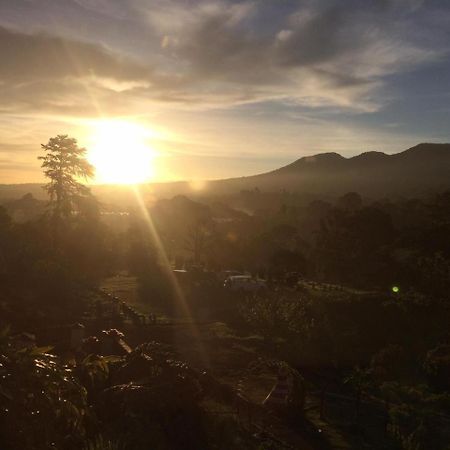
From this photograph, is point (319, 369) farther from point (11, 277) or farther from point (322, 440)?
point (11, 277)

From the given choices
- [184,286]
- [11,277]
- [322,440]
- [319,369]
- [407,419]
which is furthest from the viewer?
[184,286]

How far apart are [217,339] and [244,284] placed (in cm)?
996

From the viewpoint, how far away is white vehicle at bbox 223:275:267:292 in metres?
30.3

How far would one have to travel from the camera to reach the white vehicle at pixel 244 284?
3028 centimetres

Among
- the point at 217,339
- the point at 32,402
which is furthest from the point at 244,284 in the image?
the point at 32,402

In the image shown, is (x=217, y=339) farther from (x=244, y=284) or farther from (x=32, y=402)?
(x=32, y=402)

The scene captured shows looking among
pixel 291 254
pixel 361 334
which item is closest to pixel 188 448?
pixel 361 334

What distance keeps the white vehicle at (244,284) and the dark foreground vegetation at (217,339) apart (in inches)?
9.7

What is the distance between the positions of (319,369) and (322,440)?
628 centimetres

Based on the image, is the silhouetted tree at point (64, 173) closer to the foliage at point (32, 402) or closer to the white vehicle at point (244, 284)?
the white vehicle at point (244, 284)

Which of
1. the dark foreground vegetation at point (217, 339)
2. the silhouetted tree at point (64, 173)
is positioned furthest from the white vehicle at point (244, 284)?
the silhouetted tree at point (64, 173)

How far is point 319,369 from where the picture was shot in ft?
59.7

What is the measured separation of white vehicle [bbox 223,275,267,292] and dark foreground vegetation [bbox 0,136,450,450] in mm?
247

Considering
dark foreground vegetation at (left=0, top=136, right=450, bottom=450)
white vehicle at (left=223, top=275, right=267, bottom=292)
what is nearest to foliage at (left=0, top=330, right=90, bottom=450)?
dark foreground vegetation at (left=0, top=136, right=450, bottom=450)
